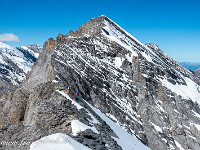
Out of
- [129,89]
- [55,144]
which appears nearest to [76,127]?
[55,144]

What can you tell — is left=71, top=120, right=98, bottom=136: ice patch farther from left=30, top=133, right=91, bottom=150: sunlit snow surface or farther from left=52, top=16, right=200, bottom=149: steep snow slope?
left=52, top=16, right=200, bottom=149: steep snow slope

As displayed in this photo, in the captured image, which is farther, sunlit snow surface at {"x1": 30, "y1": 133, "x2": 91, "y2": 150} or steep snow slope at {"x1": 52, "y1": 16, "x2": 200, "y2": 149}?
steep snow slope at {"x1": 52, "y1": 16, "x2": 200, "y2": 149}

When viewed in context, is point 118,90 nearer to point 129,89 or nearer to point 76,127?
point 129,89

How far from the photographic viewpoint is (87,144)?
11.7 metres

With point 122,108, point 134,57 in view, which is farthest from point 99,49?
point 122,108

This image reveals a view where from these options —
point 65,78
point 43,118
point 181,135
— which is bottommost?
point 181,135

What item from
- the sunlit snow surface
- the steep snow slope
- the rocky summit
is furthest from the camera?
the steep snow slope

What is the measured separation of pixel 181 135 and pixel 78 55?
44973 mm

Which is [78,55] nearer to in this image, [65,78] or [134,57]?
[65,78]

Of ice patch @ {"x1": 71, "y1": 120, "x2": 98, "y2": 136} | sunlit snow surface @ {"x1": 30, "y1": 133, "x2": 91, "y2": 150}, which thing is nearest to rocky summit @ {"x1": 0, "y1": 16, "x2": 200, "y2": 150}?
ice patch @ {"x1": 71, "y1": 120, "x2": 98, "y2": 136}

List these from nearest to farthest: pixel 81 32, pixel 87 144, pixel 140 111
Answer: pixel 87 144, pixel 140 111, pixel 81 32

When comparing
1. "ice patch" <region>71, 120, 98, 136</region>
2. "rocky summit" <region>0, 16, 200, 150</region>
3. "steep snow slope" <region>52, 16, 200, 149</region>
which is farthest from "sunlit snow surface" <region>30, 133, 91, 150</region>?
"steep snow slope" <region>52, 16, 200, 149</region>

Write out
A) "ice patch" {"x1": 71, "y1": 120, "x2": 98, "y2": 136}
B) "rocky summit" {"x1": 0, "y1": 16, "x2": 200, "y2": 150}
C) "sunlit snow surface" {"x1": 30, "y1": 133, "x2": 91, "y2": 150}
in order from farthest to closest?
"rocky summit" {"x1": 0, "y1": 16, "x2": 200, "y2": 150} → "ice patch" {"x1": 71, "y1": 120, "x2": 98, "y2": 136} → "sunlit snow surface" {"x1": 30, "y1": 133, "x2": 91, "y2": 150}

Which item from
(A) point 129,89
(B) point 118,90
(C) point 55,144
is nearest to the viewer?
(C) point 55,144
